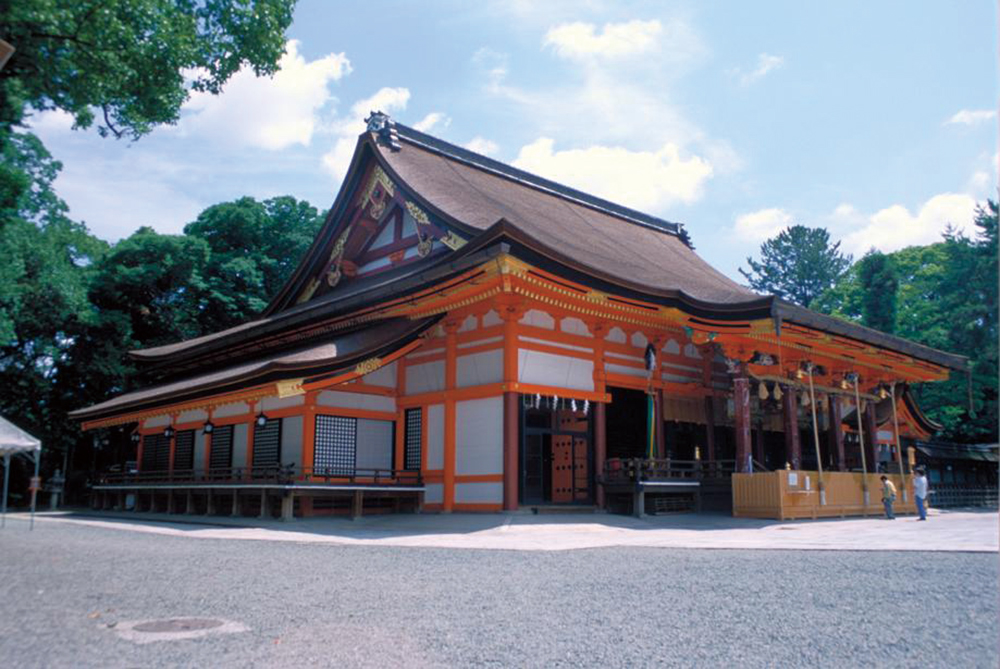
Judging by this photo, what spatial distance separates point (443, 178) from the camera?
19.8m

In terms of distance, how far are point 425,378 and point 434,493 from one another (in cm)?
254

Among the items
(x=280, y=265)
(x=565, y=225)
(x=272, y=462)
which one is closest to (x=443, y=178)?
(x=565, y=225)

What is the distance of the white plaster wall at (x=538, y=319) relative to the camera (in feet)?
50.7

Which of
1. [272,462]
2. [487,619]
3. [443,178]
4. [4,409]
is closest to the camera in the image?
[487,619]

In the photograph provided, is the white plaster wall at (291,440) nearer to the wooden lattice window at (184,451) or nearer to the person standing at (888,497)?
the wooden lattice window at (184,451)

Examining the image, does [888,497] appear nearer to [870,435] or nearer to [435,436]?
[870,435]

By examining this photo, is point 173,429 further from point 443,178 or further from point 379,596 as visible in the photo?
point 379,596

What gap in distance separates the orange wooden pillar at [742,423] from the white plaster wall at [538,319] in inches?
172

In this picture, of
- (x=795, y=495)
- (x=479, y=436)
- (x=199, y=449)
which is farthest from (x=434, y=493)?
(x=199, y=449)

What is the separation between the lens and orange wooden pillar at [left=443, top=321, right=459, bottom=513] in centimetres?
1555

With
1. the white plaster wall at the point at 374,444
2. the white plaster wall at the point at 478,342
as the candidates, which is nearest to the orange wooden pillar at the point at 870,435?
the white plaster wall at the point at 478,342

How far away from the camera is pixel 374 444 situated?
54.9ft

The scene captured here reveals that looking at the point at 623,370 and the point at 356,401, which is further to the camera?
the point at 623,370

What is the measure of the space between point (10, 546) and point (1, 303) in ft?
61.4
